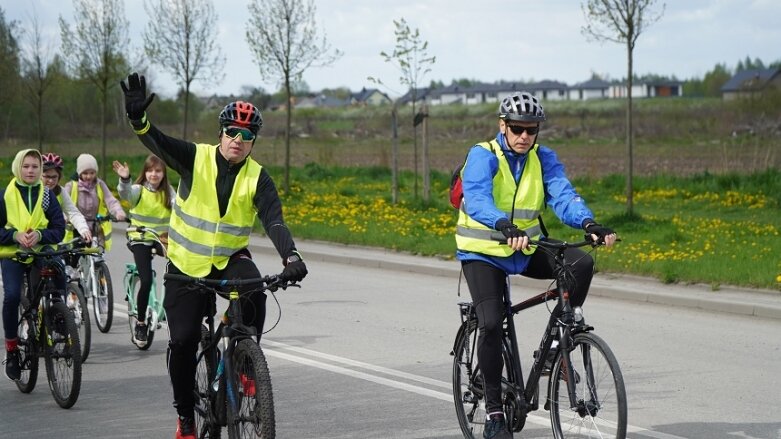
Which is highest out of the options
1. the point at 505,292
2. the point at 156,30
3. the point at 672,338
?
the point at 156,30

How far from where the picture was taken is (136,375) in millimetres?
9047

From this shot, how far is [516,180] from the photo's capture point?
6.21 m

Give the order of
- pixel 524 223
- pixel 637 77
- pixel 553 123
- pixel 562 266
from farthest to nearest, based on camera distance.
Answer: pixel 637 77 → pixel 553 123 → pixel 524 223 → pixel 562 266

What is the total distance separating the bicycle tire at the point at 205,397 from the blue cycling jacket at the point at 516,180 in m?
1.39

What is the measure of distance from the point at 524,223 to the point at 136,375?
402 cm

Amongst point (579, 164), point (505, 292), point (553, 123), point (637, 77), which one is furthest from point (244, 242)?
point (637, 77)

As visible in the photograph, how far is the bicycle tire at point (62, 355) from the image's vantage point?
779cm

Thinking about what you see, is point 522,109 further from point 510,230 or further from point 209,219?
point 209,219

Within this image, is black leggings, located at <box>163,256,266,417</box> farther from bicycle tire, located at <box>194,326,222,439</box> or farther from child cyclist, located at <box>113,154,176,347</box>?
child cyclist, located at <box>113,154,176,347</box>

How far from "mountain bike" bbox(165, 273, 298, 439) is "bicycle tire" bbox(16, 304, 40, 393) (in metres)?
2.73

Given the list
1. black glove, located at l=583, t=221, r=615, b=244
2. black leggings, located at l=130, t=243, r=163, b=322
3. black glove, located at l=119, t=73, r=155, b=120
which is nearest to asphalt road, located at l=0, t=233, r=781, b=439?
black leggings, located at l=130, t=243, r=163, b=322

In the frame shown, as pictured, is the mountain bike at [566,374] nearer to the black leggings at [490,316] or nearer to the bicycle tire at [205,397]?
the black leggings at [490,316]

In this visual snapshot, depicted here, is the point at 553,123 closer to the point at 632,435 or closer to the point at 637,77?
the point at 632,435

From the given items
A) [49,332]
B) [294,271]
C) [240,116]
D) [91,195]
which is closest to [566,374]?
[294,271]
